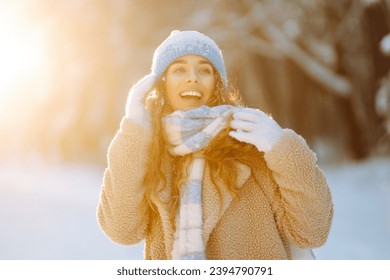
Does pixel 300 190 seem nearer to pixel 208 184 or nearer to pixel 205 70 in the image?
pixel 208 184

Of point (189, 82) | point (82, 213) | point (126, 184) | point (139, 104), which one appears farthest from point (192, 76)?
point (82, 213)

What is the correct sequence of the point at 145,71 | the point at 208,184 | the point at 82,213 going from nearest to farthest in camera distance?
the point at 208,184 < the point at 82,213 < the point at 145,71

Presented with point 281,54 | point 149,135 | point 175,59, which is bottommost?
point 149,135

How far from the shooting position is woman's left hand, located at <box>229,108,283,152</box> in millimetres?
2475

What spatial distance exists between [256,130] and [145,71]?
10973mm

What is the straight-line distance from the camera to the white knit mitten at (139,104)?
8.63 feet

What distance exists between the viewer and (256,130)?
2.49m

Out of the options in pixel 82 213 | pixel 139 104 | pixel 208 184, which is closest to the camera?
pixel 208 184

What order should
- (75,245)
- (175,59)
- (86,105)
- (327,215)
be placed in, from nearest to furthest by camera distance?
(327,215)
(175,59)
(75,245)
(86,105)

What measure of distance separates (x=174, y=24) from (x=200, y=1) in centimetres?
69

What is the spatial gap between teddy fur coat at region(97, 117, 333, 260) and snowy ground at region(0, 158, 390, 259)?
10.6 feet
